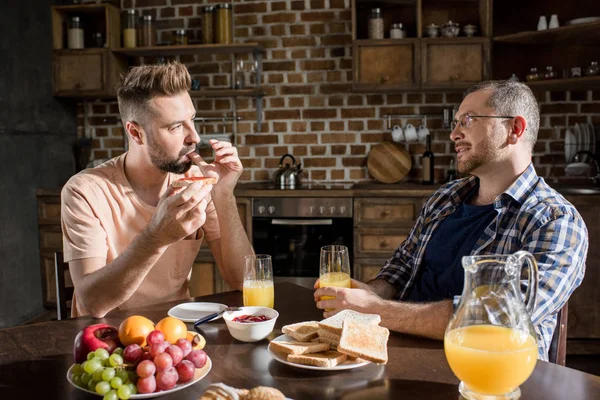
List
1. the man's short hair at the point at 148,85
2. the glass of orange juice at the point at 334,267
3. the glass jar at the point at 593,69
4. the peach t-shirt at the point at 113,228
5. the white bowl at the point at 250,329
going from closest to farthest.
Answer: the white bowl at the point at 250,329 < the glass of orange juice at the point at 334,267 < the peach t-shirt at the point at 113,228 < the man's short hair at the point at 148,85 < the glass jar at the point at 593,69

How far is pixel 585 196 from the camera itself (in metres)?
3.30

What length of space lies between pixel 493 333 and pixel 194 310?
0.83 m

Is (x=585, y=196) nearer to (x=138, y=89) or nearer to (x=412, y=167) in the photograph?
(x=412, y=167)

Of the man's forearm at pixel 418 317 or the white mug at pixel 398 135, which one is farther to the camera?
the white mug at pixel 398 135

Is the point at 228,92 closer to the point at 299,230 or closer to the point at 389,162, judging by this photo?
the point at 299,230

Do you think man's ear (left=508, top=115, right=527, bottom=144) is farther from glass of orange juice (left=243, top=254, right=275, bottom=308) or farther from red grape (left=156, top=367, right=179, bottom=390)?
red grape (left=156, top=367, right=179, bottom=390)

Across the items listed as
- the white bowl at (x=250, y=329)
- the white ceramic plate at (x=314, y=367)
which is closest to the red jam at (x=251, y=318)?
the white bowl at (x=250, y=329)

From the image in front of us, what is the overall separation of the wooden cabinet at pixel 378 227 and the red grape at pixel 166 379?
8.74ft

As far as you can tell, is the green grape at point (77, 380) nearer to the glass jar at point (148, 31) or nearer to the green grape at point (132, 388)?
the green grape at point (132, 388)

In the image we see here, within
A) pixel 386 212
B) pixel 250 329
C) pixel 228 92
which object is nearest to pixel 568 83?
pixel 386 212

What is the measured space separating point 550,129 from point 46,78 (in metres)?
3.55

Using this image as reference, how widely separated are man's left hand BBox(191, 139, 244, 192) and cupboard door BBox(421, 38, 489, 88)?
81.6 inches

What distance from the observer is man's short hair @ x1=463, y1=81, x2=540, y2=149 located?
185 cm

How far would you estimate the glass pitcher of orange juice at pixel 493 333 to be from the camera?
1.01 meters
